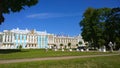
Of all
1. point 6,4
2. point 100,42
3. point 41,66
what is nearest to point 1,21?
point 6,4

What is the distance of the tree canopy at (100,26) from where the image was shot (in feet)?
268

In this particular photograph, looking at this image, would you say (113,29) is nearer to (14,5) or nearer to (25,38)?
(14,5)

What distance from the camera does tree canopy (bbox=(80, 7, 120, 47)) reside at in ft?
268

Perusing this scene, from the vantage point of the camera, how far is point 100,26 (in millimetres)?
85125

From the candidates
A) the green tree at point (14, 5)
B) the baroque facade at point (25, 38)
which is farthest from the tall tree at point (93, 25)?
the baroque facade at point (25, 38)

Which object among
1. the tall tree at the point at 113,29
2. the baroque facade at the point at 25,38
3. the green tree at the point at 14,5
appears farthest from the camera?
the baroque facade at the point at 25,38

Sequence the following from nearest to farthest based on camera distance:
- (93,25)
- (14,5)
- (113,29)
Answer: (14,5)
(113,29)
(93,25)

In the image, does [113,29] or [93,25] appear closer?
[113,29]

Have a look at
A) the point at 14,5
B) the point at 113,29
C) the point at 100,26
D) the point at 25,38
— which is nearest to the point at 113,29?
the point at 113,29

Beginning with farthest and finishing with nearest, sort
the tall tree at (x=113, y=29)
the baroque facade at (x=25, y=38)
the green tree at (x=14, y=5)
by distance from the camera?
the baroque facade at (x=25, y=38) → the tall tree at (x=113, y=29) → the green tree at (x=14, y=5)

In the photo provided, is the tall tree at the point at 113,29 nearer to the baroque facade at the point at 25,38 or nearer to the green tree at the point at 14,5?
the green tree at the point at 14,5

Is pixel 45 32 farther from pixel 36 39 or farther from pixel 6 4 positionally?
pixel 6 4

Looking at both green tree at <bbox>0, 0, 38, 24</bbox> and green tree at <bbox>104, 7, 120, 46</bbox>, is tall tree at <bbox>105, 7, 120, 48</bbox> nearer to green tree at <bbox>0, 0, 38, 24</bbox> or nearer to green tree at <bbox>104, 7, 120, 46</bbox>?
Answer: green tree at <bbox>104, 7, 120, 46</bbox>

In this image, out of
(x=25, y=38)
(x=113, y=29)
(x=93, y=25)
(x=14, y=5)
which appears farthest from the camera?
(x=25, y=38)
